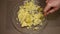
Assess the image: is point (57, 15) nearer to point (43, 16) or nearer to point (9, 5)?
point (43, 16)

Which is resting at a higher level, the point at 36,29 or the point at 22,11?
the point at 22,11

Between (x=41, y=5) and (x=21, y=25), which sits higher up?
(x=41, y=5)

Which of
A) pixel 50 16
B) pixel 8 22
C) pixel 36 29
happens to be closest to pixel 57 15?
pixel 50 16

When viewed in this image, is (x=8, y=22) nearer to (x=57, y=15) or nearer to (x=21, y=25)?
(x=21, y=25)

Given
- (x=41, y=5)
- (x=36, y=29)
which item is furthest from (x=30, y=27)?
(x=41, y=5)

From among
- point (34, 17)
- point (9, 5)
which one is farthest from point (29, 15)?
point (9, 5)
